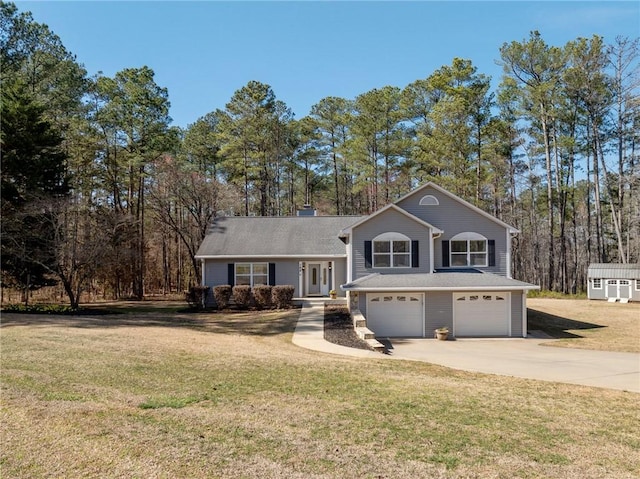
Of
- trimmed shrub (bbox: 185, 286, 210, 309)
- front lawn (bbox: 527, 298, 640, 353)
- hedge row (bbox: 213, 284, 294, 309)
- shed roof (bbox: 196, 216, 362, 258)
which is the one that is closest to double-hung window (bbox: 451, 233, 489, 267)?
front lawn (bbox: 527, 298, 640, 353)

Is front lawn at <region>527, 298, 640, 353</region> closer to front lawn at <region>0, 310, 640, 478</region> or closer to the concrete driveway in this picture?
the concrete driveway

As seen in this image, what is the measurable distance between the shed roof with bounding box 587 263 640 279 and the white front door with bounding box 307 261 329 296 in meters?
19.3

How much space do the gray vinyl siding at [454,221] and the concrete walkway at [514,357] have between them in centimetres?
516

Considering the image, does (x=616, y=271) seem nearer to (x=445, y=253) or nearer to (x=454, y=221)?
(x=454, y=221)

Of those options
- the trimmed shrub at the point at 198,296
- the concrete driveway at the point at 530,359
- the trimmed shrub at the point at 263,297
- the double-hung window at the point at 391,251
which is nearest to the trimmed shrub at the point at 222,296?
the trimmed shrub at the point at 198,296

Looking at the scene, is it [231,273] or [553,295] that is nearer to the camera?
[231,273]

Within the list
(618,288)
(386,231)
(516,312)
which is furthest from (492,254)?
(618,288)

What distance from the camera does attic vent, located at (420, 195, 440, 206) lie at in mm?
22188

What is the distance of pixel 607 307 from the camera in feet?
90.1

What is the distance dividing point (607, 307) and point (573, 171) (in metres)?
14.7

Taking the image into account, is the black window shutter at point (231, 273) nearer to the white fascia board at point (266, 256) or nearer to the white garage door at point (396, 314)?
the white fascia board at point (266, 256)

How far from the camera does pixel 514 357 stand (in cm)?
1393

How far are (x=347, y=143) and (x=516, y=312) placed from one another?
75.7 feet

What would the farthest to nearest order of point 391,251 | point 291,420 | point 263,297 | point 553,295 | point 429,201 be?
point 553,295
point 263,297
point 429,201
point 391,251
point 291,420
